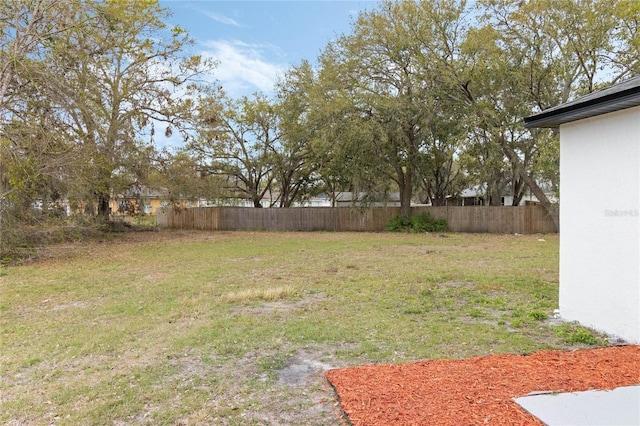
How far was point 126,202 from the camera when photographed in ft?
56.3

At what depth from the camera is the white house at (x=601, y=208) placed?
3.55 meters

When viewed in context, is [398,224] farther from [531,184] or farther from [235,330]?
[235,330]

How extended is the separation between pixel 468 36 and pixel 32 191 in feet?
46.5

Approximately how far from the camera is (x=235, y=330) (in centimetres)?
422

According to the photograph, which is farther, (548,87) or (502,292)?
(548,87)

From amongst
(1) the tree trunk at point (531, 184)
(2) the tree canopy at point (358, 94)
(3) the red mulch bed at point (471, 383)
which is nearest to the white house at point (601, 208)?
(3) the red mulch bed at point (471, 383)

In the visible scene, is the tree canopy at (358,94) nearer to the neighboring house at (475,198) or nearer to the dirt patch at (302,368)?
→ the dirt patch at (302,368)

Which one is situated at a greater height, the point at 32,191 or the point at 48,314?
the point at 32,191

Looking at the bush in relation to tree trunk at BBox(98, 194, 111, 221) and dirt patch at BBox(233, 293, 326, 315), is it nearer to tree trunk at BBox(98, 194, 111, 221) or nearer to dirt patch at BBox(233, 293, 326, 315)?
tree trunk at BBox(98, 194, 111, 221)

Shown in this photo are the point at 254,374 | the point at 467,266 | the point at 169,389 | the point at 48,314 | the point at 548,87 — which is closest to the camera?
the point at 169,389

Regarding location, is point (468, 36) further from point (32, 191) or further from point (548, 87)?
point (32, 191)

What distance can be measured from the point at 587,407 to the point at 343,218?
17.6 metres

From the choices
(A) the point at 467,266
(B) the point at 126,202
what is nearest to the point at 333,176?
(B) the point at 126,202

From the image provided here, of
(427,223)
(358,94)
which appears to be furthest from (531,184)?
(358,94)
